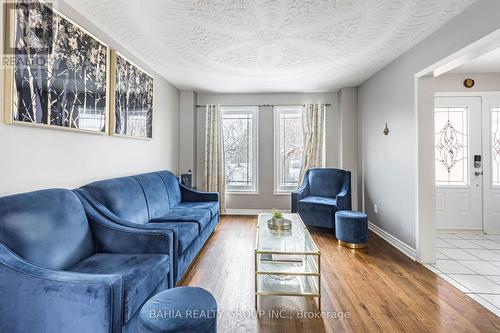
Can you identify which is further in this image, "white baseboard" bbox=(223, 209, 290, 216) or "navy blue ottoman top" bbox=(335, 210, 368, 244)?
"white baseboard" bbox=(223, 209, 290, 216)

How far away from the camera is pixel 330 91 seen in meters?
4.81

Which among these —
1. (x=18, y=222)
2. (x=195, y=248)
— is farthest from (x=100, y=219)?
(x=195, y=248)

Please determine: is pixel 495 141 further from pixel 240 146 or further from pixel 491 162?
pixel 240 146

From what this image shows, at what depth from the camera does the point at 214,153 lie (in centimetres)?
482

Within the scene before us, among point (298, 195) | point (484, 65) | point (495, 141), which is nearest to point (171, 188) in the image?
point (298, 195)

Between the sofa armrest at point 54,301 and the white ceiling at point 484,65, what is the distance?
4.79 metres

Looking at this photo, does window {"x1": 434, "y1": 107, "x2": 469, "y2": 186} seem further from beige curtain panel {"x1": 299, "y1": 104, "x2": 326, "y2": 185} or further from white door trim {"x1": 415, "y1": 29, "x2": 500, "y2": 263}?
beige curtain panel {"x1": 299, "y1": 104, "x2": 326, "y2": 185}

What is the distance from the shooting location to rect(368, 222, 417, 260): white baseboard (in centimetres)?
293

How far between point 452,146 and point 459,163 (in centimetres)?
29

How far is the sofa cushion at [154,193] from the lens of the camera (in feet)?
9.34

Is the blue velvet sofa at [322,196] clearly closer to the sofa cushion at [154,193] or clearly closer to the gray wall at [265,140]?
the gray wall at [265,140]

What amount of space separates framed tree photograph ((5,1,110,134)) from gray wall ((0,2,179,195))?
8cm

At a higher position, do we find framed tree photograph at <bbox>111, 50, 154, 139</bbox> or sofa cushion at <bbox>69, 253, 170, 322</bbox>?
framed tree photograph at <bbox>111, 50, 154, 139</bbox>

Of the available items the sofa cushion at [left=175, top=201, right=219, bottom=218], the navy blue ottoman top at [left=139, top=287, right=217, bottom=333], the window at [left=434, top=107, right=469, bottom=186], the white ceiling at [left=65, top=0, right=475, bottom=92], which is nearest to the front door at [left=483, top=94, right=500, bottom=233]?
the window at [left=434, top=107, right=469, bottom=186]
